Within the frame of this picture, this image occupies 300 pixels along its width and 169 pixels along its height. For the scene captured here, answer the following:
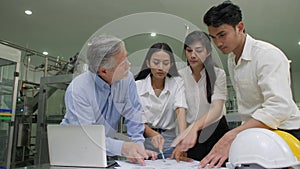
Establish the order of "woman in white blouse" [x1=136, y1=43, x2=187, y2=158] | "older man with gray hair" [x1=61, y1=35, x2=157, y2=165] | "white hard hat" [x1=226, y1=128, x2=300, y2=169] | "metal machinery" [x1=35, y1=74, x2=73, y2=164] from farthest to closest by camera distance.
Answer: "metal machinery" [x1=35, y1=74, x2=73, y2=164] → "woman in white blouse" [x1=136, y1=43, x2=187, y2=158] → "older man with gray hair" [x1=61, y1=35, x2=157, y2=165] → "white hard hat" [x1=226, y1=128, x2=300, y2=169]

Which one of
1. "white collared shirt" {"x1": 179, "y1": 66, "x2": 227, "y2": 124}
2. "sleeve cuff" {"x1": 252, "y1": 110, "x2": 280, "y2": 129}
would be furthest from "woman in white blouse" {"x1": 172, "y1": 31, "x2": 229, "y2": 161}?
"sleeve cuff" {"x1": 252, "y1": 110, "x2": 280, "y2": 129}

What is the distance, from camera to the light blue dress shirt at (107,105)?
83 centimetres

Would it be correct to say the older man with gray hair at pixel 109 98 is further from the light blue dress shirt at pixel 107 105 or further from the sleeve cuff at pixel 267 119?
the sleeve cuff at pixel 267 119

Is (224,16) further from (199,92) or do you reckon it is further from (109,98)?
(109,98)

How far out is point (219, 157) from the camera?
0.78 meters

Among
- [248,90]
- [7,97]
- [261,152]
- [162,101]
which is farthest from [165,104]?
[7,97]

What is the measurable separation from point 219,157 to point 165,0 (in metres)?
2.21

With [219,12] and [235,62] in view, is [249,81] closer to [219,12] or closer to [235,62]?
[235,62]

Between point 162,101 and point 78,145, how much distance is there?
0.40 m

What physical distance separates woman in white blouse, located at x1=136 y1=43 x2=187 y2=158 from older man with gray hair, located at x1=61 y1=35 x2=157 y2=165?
0.16 ft

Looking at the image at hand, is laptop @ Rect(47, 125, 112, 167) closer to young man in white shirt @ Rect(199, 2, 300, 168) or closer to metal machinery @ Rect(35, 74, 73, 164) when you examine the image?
young man in white shirt @ Rect(199, 2, 300, 168)

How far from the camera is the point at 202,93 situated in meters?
1.07

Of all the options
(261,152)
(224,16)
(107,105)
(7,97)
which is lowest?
(261,152)

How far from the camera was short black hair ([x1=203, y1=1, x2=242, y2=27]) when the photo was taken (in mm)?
907
